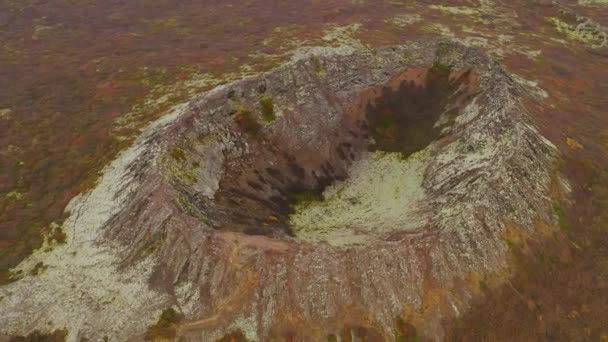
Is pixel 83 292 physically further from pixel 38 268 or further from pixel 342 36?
pixel 342 36

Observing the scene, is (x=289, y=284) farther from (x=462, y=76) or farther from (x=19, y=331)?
(x=462, y=76)

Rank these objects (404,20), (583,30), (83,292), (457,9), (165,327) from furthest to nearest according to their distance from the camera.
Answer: (457,9) → (404,20) → (583,30) → (83,292) → (165,327)

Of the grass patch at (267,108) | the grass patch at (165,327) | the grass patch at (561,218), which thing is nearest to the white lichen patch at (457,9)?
the grass patch at (267,108)

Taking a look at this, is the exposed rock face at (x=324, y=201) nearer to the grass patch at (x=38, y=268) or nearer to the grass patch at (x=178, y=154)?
the grass patch at (x=178, y=154)

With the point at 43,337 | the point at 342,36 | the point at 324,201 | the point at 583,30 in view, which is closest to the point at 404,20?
the point at 342,36

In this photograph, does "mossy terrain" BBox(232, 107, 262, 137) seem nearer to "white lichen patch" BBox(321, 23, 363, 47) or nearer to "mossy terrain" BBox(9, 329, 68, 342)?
"mossy terrain" BBox(9, 329, 68, 342)
